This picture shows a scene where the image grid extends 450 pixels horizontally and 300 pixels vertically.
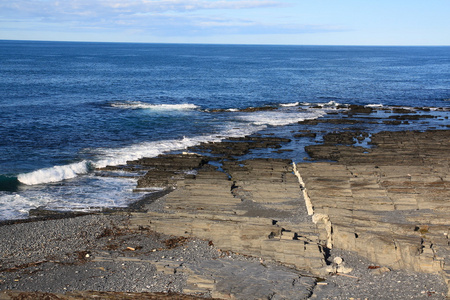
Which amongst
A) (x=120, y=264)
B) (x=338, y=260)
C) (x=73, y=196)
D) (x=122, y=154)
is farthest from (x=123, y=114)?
(x=338, y=260)

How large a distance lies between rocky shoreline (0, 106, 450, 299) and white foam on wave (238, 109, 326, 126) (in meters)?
21.8

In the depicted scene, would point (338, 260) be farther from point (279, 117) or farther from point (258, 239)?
point (279, 117)

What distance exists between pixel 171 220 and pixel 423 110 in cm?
5207

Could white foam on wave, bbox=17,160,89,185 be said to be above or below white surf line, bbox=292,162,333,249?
below

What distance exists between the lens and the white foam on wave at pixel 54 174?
112 ft

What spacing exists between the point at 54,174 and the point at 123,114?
88.4ft

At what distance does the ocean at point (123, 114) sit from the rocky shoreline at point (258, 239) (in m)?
5.30

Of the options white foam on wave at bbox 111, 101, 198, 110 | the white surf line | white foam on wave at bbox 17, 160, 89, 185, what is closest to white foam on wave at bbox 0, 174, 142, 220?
white foam on wave at bbox 17, 160, 89, 185

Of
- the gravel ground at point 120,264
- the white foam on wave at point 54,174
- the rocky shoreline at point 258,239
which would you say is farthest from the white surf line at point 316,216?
the white foam on wave at point 54,174

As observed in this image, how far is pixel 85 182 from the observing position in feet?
112

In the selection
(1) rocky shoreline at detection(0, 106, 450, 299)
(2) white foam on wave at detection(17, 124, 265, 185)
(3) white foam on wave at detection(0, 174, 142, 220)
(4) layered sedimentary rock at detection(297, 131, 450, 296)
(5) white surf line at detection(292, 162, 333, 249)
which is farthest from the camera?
(2) white foam on wave at detection(17, 124, 265, 185)

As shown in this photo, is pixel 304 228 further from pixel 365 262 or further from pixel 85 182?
pixel 85 182

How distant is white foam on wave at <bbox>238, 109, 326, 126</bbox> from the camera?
187ft

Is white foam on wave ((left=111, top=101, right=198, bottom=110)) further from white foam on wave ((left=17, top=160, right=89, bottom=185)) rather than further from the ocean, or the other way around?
white foam on wave ((left=17, top=160, right=89, bottom=185))
